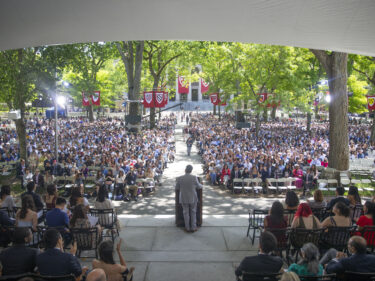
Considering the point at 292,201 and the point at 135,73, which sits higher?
the point at 135,73

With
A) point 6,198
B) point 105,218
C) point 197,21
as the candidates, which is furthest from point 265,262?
point 6,198

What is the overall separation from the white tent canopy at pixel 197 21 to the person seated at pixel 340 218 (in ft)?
10.4

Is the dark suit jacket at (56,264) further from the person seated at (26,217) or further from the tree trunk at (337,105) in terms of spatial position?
the tree trunk at (337,105)

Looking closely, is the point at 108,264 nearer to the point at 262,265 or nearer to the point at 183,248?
the point at 262,265

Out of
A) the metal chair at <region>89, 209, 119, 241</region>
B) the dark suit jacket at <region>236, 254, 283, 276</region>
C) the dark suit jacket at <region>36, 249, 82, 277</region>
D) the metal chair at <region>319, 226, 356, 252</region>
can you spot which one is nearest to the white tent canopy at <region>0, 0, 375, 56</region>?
the metal chair at <region>319, 226, 356, 252</region>

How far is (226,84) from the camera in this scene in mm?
36969

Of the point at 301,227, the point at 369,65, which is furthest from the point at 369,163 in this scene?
the point at 301,227

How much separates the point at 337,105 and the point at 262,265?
40.1 feet

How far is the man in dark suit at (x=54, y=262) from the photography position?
4.03 metres

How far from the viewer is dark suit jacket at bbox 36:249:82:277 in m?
4.03

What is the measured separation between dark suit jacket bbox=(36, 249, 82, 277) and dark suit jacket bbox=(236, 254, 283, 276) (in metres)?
2.13

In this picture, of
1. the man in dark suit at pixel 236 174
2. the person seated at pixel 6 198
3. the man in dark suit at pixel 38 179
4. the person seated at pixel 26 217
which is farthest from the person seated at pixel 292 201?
the man in dark suit at pixel 38 179

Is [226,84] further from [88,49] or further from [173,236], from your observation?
[173,236]

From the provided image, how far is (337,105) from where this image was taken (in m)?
14.3
